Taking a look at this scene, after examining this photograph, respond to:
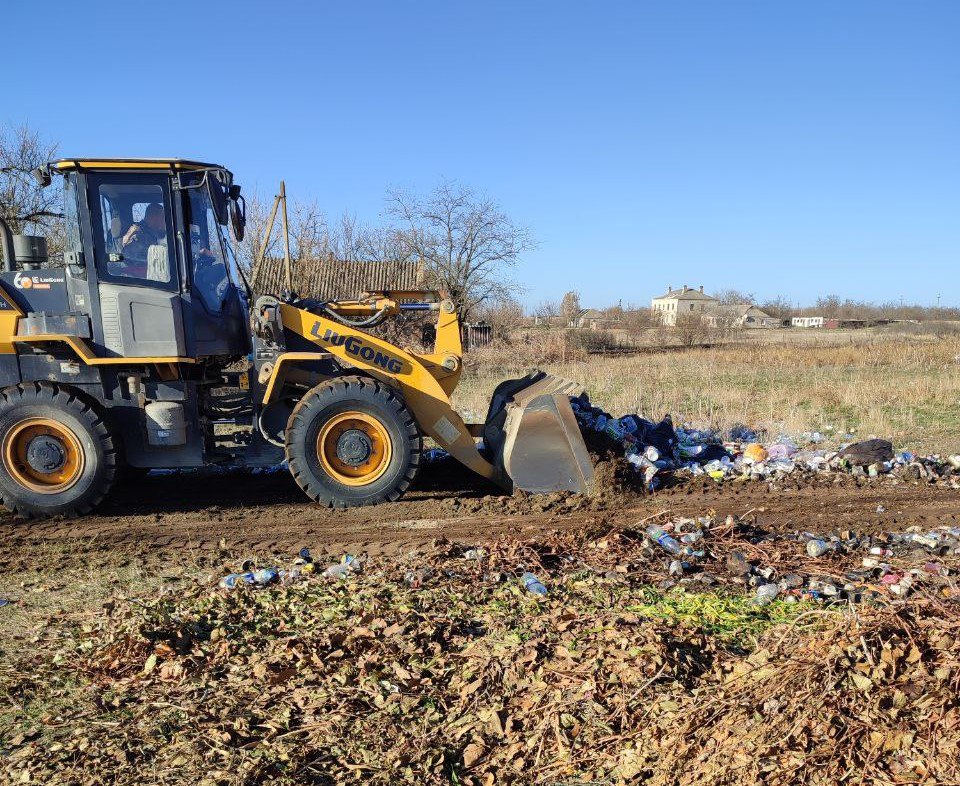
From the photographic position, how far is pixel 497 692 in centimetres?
322

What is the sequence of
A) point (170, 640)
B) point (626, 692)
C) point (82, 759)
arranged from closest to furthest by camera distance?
point (82, 759), point (626, 692), point (170, 640)

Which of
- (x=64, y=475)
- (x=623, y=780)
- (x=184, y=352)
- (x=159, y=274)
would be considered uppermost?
(x=159, y=274)

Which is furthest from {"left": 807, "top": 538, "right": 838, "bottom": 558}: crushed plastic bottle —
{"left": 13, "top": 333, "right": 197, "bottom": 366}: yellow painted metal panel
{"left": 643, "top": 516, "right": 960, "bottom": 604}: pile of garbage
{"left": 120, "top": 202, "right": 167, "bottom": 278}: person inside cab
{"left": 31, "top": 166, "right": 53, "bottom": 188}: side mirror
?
{"left": 31, "top": 166, "right": 53, "bottom": 188}: side mirror

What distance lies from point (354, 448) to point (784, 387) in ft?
35.8

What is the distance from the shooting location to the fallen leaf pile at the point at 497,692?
262 centimetres

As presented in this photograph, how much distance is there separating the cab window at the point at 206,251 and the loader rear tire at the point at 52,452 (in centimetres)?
134

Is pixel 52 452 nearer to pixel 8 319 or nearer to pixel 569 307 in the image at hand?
pixel 8 319

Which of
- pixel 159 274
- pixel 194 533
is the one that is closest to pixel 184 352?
pixel 159 274

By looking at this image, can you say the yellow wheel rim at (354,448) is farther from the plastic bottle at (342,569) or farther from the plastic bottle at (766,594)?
the plastic bottle at (766,594)

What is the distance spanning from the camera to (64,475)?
6.04 m

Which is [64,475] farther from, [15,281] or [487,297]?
[487,297]

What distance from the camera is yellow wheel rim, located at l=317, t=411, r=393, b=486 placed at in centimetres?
623

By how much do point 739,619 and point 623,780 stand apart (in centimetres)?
157

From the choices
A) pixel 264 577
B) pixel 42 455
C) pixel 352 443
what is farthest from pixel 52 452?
pixel 264 577
